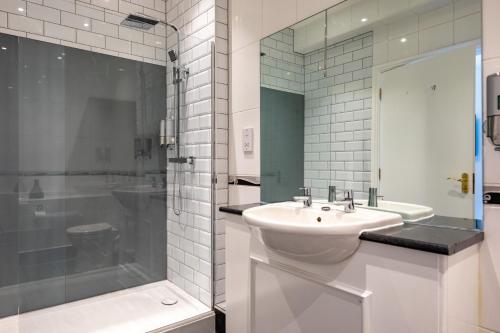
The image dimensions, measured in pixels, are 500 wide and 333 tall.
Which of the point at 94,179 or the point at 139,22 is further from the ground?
the point at 139,22

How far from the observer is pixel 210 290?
2.24 meters

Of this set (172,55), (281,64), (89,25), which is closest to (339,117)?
(281,64)

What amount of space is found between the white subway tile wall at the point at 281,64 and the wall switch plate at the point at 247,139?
0.31m

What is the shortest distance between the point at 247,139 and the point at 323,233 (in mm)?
1122

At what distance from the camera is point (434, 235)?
1.09m

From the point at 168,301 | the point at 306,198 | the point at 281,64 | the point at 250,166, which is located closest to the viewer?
the point at 306,198

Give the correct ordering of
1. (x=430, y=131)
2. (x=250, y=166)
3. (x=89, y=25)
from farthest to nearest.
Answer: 1. (x=89, y=25)
2. (x=250, y=166)
3. (x=430, y=131)

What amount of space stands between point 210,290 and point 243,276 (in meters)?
0.60

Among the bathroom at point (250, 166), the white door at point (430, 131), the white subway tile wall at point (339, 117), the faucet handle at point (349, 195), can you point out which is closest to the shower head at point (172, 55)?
the bathroom at point (250, 166)

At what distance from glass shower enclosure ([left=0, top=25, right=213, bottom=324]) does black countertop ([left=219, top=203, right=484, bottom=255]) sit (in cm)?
136

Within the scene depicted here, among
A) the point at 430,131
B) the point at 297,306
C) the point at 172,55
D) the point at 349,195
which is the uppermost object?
the point at 172,55

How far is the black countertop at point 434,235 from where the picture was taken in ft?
3.21

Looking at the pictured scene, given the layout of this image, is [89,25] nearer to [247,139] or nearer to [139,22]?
[139,22]

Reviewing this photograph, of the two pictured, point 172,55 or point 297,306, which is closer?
point 297,306
